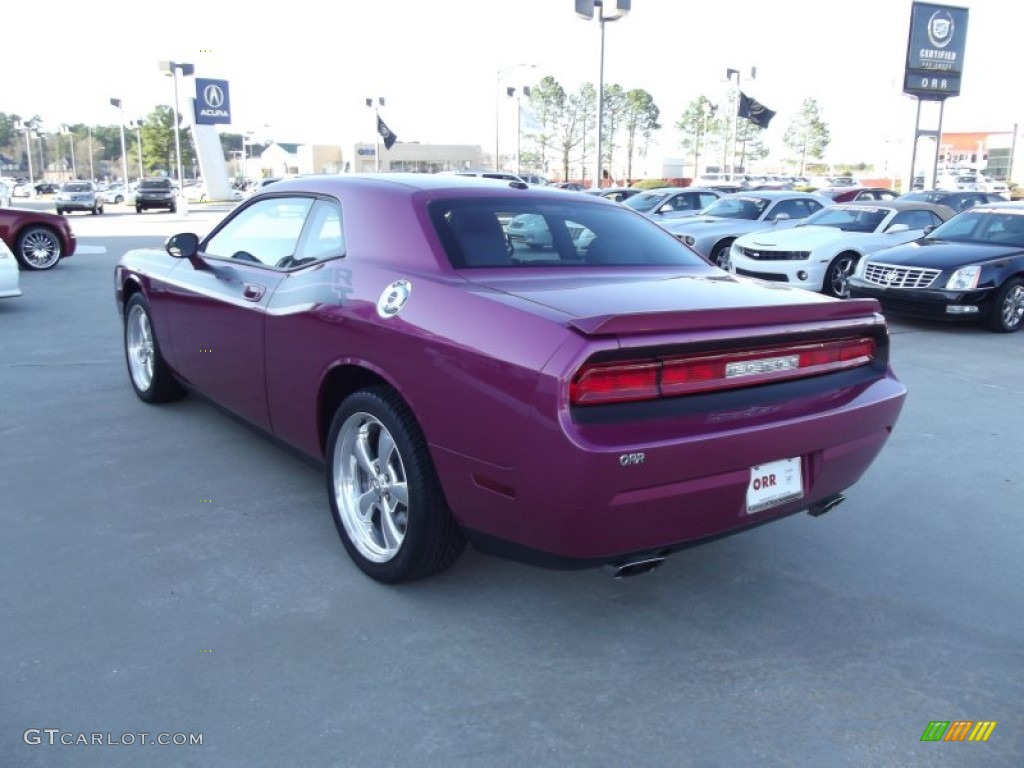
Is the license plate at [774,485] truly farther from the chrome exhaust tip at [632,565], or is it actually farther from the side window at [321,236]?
the side window at [321,236]

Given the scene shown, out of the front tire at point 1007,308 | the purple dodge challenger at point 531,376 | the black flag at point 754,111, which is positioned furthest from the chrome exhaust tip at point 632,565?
the black flag at point 754,111

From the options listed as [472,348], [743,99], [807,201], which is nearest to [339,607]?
[472,348]

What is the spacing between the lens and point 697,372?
9.50 feet

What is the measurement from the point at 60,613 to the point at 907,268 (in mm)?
9454

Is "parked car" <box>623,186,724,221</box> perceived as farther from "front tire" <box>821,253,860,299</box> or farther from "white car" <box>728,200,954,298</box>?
"front tire" <box>821,253,860,299</box>

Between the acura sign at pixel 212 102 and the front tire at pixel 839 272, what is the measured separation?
3916cm

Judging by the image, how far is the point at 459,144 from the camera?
96.0 m

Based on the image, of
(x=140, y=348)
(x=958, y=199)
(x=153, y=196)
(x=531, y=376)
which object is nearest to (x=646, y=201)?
(x=958, y=199)

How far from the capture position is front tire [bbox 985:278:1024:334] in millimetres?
9867

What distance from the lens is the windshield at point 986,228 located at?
10523 millimetres

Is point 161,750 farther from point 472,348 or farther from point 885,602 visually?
point 885,602

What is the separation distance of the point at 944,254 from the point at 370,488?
8.85 metres

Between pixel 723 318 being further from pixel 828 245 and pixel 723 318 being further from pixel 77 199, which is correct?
pixel 77 199

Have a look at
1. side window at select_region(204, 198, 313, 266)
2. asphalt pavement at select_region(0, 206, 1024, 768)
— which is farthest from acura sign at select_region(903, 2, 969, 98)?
side window at select_region(204, 198, 313, 266)
